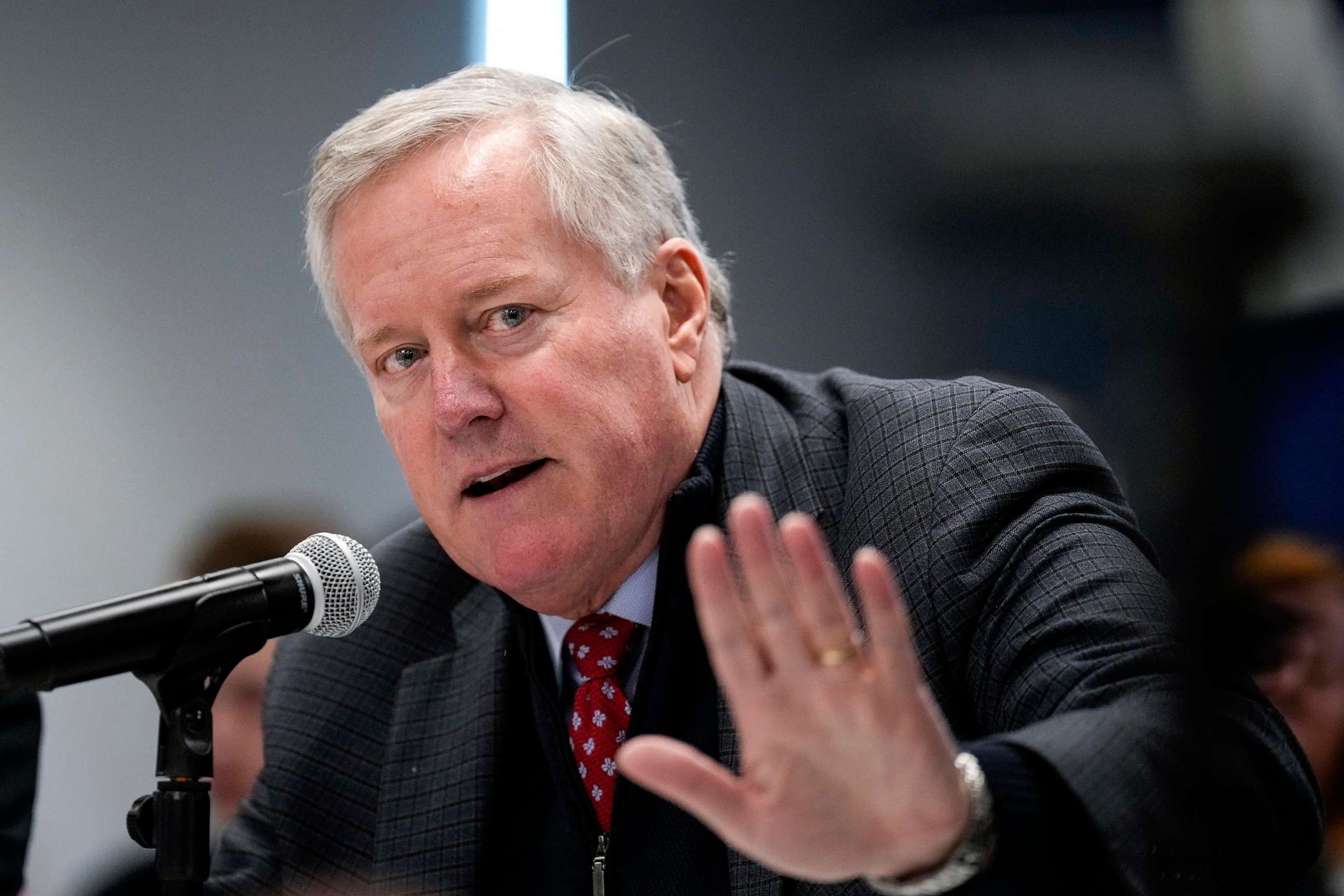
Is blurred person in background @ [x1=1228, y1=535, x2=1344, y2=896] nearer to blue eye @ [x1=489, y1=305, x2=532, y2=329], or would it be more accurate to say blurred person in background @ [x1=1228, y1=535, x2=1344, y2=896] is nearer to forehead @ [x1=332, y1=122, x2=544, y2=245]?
blue eye @ [x1=489, y1=305, x2=532, y2=329]

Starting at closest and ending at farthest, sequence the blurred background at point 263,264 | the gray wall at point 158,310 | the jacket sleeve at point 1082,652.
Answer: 1. the jacket sleeve at point 1082,652
2. the blurred background at point 263,264
3. the gray wall at point 158,310

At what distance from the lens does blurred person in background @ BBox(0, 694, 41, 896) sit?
74.5 inches

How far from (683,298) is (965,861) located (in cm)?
102

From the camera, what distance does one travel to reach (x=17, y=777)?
1.96 m

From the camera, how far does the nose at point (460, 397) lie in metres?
1.64

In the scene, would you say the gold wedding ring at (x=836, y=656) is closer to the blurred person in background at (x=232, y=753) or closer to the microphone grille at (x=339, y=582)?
the microphone grille at (x=339, y=582)

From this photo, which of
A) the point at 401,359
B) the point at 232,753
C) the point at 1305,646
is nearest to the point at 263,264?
the point at 232,753

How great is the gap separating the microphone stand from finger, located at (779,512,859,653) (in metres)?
0.56

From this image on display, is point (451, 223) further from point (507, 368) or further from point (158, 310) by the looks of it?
point (158, 310)

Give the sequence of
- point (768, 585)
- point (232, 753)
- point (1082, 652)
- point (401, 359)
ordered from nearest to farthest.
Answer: point (768, 585) → point (1082, 652) → point (401, 359) → point (232, 753)

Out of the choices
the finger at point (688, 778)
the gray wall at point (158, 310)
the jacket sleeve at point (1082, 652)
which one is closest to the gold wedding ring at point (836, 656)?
the finger at point (688, 778)

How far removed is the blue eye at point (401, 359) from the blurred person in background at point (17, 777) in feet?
2.40

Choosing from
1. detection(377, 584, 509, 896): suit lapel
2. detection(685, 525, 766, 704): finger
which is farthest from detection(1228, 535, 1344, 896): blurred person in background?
detection(377, 584, 509, 896): suit lapel

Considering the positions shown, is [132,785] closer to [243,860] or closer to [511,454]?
[243,860]
